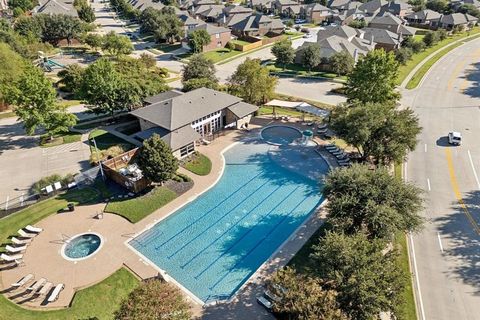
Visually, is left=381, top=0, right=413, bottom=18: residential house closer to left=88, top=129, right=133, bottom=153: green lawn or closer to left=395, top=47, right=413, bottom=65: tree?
left=395, top=47, right=413, bottom=65: tree

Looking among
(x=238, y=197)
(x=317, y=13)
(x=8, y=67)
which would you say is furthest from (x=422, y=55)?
(x=8, y=67)

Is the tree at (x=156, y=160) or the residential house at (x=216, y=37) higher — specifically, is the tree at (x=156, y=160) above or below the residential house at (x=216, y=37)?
below

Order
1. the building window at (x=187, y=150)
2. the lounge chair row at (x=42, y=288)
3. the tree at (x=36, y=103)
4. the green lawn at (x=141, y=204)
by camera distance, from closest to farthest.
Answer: the lounge chair row at (x=42, y=288)
the green lawn at (x=141, y=204)
the building window at (x=187, y=150)
the tree at (x=36, y=103)

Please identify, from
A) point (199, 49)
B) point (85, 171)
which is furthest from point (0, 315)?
point (199, 49)

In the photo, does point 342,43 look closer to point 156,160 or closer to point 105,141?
point 105,141

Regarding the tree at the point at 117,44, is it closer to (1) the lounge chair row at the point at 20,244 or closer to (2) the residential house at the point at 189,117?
(2) the residential house at the point at 189,117

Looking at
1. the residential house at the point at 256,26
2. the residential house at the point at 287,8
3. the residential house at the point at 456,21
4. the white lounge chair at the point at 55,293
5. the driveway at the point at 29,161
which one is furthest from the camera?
the residential house at the point at 287,8

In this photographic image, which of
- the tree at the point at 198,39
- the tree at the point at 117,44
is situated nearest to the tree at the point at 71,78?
the tree at the point at 117,44
